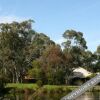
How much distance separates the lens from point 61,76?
7656 cm

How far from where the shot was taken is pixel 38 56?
300ft

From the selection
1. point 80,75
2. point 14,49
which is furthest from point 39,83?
point 80,75

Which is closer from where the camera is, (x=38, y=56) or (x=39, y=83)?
(x=39, y=83)

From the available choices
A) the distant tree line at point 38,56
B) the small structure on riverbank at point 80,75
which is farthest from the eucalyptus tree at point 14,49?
the small structure on riverbank at point 80,75

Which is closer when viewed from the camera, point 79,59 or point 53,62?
point 53,62

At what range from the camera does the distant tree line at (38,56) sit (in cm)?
7519

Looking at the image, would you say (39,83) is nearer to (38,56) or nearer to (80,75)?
(38,56)

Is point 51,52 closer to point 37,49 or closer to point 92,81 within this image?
point 37,49

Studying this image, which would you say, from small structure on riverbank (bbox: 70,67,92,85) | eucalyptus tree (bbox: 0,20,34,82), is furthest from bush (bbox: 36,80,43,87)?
small structure on riverbank (bbox: 70,67,92,85)

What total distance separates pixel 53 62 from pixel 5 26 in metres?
16.2

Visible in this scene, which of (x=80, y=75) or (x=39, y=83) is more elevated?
(x=80, y=75)

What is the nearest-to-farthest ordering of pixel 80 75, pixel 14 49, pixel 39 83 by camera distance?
pixel 39 83 → pixel 14 49 → pixel 80 75

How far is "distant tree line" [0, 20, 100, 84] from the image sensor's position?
247ft

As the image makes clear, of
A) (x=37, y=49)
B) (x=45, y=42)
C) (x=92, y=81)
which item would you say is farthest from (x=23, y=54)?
(x=92, y=81)
